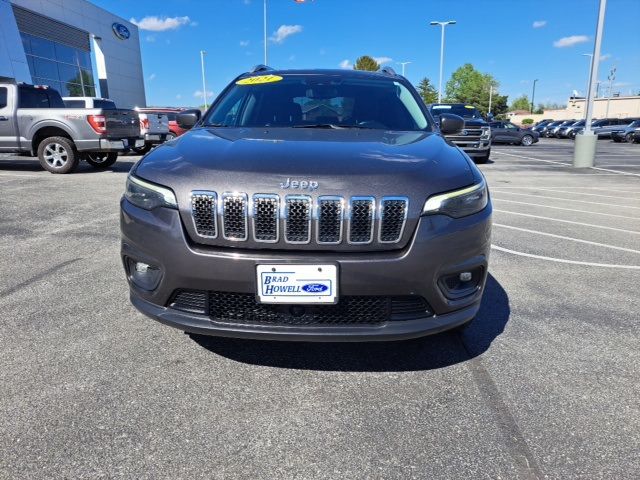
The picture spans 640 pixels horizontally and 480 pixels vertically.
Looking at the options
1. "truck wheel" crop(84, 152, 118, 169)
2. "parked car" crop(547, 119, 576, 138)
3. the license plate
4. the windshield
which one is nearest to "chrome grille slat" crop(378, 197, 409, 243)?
the license plate

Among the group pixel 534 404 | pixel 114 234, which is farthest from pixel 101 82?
pixel 534 404

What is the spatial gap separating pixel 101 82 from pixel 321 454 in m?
35.7

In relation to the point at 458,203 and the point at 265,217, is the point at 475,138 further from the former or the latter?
the point at 265,217

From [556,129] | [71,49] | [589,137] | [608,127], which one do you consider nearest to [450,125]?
[589,137]

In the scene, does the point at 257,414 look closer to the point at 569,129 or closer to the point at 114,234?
the point at 114,234

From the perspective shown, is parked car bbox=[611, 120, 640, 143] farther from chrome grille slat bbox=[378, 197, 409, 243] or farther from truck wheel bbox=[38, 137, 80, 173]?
chrome grille slat bbox=[378, 197, 409, 243]

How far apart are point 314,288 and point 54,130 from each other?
10769mm

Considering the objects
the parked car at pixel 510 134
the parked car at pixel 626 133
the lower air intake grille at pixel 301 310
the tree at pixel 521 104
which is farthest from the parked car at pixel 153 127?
the tree at pixel 521 104

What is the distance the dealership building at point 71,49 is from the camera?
72.3ft

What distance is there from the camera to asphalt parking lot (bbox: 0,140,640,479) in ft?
6.26

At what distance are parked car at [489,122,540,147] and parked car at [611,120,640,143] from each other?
7548 millimetres

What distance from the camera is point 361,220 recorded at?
217cm

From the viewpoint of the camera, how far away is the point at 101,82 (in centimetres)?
3234

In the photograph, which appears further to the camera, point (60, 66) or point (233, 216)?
point (60, 66)
